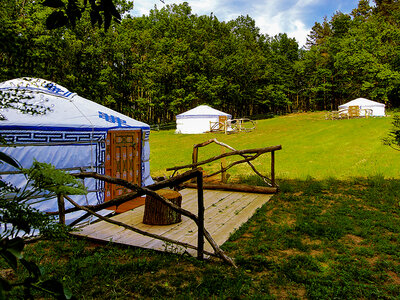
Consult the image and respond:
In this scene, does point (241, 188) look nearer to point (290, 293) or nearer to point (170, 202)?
point (170, 202)

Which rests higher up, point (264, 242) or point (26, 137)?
point (26, 137)

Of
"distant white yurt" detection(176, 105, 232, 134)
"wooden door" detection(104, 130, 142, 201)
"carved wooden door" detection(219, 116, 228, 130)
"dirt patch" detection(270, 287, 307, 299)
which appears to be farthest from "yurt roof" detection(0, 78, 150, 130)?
"distant white yurt" detection(176, 105, 232, 134)

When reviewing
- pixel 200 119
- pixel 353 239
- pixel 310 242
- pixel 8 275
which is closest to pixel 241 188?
pixel 310 242

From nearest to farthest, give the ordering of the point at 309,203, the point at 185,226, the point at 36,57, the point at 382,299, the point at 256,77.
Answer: the point at 36,57 < the point at 382,299 < the point at 185,226 < the point at 309,203 < the point at 256,77

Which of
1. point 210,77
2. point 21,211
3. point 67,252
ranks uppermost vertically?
point 210,77

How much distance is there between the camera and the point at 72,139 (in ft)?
21.0

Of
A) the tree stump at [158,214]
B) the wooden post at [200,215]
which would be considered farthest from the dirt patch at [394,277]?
the tree stump at [158,214]

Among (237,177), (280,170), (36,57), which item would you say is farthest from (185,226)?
(280,170)

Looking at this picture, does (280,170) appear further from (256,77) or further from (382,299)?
(256,77)

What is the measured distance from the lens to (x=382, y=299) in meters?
3.14

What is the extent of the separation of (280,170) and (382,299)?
8.84 m

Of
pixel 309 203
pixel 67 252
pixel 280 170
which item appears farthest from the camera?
pixel 280 170

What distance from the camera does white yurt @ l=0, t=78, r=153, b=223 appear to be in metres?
5.74

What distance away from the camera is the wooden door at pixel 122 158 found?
7.35 metres
